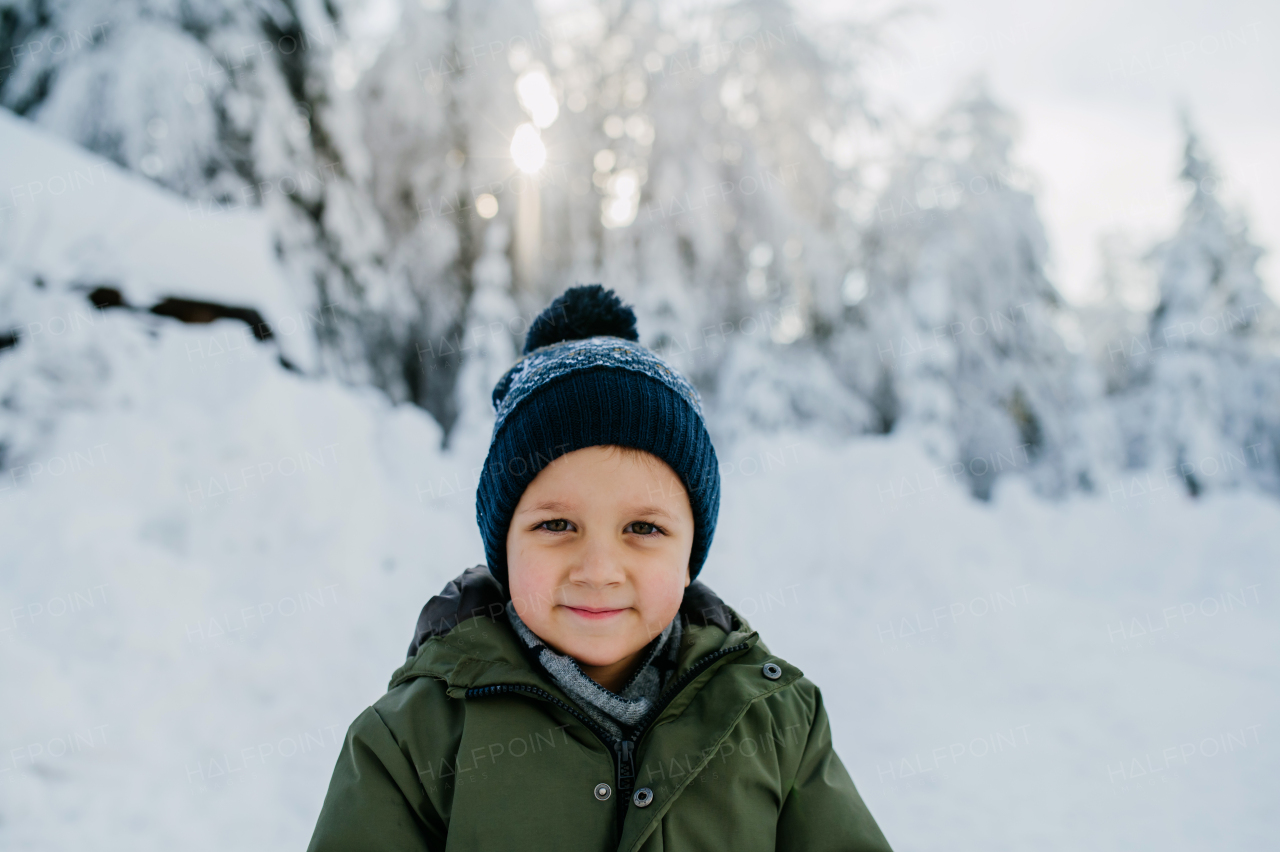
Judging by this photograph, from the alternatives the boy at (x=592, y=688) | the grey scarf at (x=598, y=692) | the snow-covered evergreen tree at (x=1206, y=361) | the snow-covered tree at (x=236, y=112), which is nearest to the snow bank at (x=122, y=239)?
the snow-covered tree at (x=236, y=112)

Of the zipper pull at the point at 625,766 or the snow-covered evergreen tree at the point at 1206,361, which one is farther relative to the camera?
the snow-covered evergreen tree at the point at 1206,361

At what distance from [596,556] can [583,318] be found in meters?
0.77

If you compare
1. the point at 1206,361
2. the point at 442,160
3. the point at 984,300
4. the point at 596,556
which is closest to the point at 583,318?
the point at 596,556

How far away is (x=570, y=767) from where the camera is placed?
1.46m

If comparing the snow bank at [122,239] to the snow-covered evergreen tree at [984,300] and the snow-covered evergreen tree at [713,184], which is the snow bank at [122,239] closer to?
the snow-covered evergreen tree at [713,184]

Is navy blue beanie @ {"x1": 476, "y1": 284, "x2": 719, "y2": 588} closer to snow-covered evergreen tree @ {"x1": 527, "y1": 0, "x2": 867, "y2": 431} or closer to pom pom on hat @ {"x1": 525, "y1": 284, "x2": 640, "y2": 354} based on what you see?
pom pom on hat @ {"x1": 525, "y1": 284, "x2": 640, "y2": 354}

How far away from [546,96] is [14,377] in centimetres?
603

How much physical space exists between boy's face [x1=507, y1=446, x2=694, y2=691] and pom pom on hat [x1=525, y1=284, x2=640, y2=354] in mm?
494

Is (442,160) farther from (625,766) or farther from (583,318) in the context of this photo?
(625,766)

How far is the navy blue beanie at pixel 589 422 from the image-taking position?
1644 mm

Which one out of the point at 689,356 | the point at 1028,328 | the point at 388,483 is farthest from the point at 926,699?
the point at 1028,328

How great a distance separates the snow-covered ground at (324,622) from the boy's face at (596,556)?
1802 millimetres

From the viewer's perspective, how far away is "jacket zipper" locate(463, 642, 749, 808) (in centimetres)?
149

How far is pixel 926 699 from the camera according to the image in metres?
3.71
